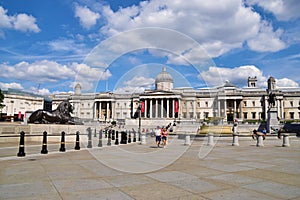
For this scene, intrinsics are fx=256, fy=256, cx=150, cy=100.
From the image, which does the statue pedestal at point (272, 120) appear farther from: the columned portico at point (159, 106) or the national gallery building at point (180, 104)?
the columned portico at point (159, 106)

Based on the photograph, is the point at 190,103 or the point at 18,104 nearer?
the point at 190,103

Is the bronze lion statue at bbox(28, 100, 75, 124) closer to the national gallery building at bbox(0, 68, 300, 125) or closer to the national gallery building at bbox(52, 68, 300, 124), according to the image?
the national gallery building at bbox(0, 68, 300, 125)

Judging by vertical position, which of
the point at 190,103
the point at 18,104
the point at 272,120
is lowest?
the point at 272,120

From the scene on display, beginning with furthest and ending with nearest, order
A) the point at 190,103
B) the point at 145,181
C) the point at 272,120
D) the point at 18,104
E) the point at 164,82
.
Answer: the point at 18,104 → the point at 190,103 → the point at 164,82 → the point at 272,120 → the point at 145,181

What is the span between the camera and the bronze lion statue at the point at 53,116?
27.1 m

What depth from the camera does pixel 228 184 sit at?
7562 mm

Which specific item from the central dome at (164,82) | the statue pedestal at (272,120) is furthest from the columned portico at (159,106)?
the statue pedestal at (272,120)

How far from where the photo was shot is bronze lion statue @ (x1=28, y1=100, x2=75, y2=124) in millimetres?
27094

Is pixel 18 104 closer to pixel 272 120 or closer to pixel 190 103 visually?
pixel 190 103

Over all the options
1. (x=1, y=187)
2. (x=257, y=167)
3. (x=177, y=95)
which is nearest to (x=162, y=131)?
(x=257, y=167)

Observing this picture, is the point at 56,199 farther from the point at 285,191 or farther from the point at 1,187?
the point at 285,191

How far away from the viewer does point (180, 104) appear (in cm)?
10625

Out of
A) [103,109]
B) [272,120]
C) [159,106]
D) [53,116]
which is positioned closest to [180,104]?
[159,106]

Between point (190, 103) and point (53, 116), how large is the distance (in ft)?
294
